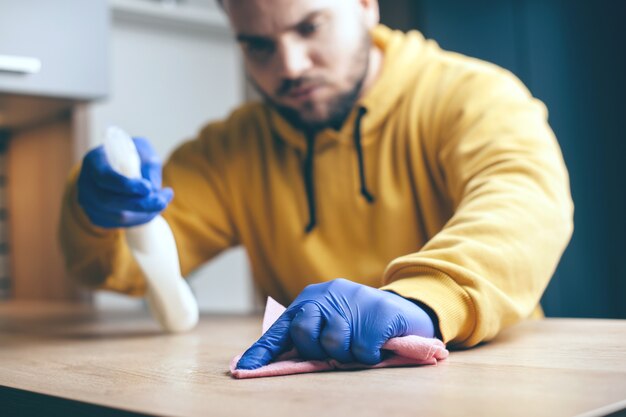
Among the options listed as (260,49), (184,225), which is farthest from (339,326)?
(184,225)

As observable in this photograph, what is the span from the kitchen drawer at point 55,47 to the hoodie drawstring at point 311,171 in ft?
1.46

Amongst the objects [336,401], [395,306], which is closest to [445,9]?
[395,306]

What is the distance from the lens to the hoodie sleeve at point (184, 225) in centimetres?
130

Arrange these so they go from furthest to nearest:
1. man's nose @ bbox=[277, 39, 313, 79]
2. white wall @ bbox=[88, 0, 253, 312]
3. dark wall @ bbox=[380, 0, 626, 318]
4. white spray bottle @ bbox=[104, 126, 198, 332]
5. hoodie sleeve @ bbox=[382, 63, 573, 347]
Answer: white wall @ bbox=[88, 0, 253, 312], dark wall @ bbox=[380, 0, 626, 318], man's nose @ bbox=[277, 39, 313, 79], white spray bottle @ bbox=[104, 126, 198, 332], hoodie sleeve @ bbox=[382, 63, 573, 347]

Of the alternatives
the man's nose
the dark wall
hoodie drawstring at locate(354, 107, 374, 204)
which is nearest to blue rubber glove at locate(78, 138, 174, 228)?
the man's nose

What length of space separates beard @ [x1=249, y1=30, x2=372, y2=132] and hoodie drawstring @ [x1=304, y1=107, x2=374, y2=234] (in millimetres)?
25

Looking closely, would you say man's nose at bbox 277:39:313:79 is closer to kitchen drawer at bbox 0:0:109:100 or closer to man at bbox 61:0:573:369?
man at bbox 61:0:573:369

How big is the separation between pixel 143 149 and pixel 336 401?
589mm

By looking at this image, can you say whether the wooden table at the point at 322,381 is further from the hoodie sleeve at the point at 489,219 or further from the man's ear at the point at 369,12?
the man's ear at the point at 369,12

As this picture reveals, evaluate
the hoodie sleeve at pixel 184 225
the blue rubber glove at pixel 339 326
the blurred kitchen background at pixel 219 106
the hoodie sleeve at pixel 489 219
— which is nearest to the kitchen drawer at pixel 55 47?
the blurred kitchen background at pixel 219 106

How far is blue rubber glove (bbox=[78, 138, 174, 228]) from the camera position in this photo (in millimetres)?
970

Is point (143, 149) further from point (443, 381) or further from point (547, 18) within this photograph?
point (547, 18)

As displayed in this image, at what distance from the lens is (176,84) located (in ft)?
7.02

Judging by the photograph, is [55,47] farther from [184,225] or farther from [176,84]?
[176,84]
